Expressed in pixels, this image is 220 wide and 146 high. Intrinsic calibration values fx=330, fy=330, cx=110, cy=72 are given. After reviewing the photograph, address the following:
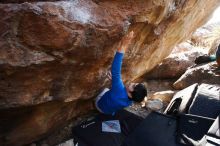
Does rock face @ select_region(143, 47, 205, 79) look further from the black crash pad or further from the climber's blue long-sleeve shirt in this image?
the climber's blue long-sleeve shirt

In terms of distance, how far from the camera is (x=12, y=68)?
14.4 ft

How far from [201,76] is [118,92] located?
143 inches

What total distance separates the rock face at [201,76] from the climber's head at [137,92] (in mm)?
3220

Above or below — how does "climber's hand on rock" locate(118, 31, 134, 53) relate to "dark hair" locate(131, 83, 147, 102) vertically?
above

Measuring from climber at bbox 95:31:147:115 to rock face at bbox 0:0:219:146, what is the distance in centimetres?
17

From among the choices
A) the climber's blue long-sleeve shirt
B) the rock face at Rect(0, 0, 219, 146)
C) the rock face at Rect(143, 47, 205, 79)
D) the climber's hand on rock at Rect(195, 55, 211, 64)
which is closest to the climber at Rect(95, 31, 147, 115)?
the climber's blue long-sleeve shirt

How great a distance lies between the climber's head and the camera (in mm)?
5617

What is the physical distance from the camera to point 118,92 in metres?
5.87

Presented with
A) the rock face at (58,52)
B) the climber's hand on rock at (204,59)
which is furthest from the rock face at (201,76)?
the rock face at (58,52)

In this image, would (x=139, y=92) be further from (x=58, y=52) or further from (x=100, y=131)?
(x=58, y=52)

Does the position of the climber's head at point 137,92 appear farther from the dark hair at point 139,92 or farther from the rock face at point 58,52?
the rock face at point 58,52

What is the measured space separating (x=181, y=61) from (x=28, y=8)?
669cm

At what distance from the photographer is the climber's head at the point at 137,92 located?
5617 mm

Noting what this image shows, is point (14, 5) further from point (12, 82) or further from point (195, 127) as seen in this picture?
point (195, 127)
